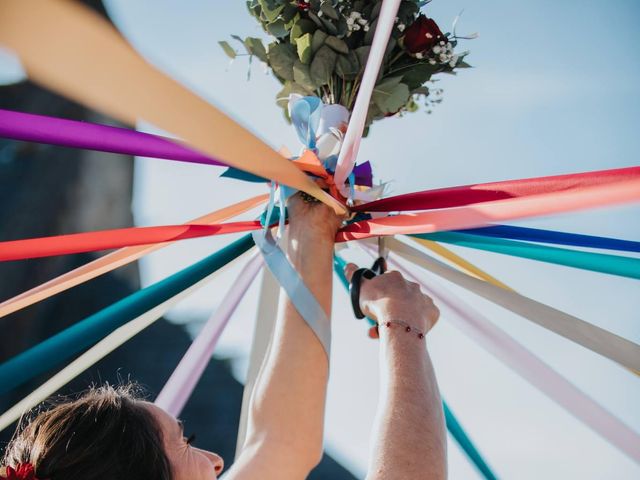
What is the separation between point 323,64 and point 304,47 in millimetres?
102

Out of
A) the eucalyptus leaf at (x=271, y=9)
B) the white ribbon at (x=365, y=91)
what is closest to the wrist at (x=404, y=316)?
the white ribbon at (x=365, y=91)

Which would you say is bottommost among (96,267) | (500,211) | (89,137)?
(96,267)

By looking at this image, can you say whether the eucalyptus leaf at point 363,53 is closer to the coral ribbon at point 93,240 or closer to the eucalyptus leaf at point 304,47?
the eucalyptus leaf at point 304,47

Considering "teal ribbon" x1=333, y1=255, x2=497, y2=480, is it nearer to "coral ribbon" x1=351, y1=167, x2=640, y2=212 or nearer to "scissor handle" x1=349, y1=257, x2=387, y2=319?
"coral ribbon" x1=351, y1=167, x2=640, y2=212

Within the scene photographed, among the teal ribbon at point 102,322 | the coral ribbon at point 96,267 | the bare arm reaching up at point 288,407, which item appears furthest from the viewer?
the coral ribbon at point 96,267

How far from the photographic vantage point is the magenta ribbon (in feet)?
5.69

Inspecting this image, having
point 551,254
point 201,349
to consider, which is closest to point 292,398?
point 551,254

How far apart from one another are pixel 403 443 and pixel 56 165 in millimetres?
11152

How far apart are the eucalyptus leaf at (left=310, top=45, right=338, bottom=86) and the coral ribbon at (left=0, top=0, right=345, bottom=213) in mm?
1054

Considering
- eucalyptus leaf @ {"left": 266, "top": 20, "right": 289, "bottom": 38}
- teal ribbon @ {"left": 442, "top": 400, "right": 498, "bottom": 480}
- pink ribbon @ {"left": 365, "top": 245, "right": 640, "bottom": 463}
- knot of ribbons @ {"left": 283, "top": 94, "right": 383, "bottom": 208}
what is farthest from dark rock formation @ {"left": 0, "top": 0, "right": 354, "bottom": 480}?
eucalyptus leaf @ {"left": 266, "top": 20, "right": 289, "bottom": 38}

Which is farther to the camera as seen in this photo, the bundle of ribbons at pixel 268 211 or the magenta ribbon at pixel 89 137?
the magenta ribbon at pixel 89 137

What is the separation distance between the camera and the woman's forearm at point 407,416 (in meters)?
1.15

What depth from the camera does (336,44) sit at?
8.14 feet

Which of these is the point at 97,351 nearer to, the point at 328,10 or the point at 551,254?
the point at 328,10
